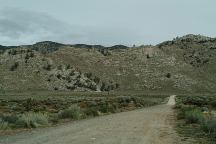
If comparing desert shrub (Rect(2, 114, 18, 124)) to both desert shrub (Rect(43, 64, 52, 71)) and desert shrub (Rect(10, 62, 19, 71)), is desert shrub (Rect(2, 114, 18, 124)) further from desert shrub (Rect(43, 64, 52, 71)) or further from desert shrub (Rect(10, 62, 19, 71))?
desert shrub (Rect(43, 64, 52, 71))

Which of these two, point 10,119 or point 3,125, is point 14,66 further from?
point 3,125

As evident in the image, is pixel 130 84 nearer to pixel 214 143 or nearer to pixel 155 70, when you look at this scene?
pixel 155 70

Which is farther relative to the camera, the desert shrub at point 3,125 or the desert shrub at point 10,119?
the desert shrub at point 10,119

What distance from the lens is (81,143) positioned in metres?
18.7

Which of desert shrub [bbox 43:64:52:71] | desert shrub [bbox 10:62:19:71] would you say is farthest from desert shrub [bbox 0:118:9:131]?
desert shrub [bbox 43:64:52:71]

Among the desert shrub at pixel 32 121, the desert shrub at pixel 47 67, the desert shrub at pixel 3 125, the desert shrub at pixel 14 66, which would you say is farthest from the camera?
the desert shrub at pixel 47 67

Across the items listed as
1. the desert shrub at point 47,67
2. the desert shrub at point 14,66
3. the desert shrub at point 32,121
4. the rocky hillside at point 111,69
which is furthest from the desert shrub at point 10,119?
the desert shrub at point 47,67

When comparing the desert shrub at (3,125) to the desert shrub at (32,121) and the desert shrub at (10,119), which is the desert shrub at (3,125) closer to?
the desert shrub at (32,121)

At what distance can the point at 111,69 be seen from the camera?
140250 mm

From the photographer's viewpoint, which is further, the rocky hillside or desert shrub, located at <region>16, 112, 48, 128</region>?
the rocky hillside

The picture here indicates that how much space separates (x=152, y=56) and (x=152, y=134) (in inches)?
5165

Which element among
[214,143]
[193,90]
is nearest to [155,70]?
[193,90]

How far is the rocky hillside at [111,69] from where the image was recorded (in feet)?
398

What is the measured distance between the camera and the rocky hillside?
121m
